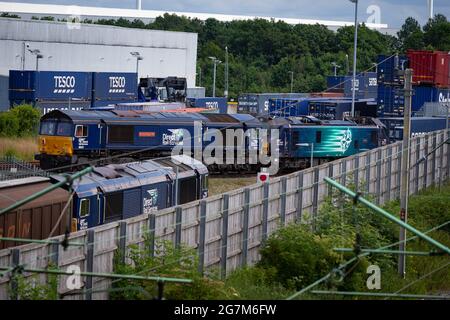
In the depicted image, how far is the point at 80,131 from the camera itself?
3872 cm

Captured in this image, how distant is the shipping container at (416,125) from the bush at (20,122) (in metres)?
19.0

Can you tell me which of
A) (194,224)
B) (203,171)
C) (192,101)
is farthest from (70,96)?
(194,224)

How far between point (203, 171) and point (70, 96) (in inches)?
1130

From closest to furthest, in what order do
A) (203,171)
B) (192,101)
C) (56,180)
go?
(56,180) → (203,171) → (192,101)

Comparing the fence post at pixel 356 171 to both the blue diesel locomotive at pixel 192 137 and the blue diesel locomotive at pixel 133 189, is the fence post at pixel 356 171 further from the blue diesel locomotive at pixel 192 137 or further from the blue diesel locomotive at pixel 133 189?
the blue diesel locomotive at pixel 192 137

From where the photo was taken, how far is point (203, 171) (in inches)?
1273

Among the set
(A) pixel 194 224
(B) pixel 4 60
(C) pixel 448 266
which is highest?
(B) pixel 4 60

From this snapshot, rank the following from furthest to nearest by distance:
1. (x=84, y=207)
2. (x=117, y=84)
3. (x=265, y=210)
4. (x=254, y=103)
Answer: (x=254, y=103)
(x=117, y=84)
(x=265, y=210)
(x=84, y=207)

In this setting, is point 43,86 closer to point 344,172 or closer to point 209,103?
point 209,103

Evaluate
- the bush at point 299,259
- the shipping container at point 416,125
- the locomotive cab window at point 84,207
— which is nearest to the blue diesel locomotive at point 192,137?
the shipping container at point 416,125

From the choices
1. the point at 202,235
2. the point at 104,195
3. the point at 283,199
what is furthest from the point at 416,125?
the point at 202,235

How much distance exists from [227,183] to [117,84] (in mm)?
24890

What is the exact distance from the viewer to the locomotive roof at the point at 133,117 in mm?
39281
